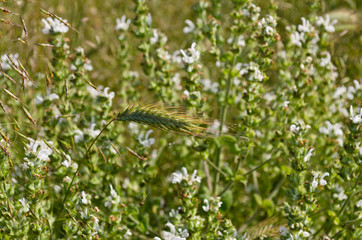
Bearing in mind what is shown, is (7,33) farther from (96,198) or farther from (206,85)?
(206,85)

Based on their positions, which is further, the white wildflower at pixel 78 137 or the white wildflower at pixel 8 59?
the white wildflower at pixel 78 137

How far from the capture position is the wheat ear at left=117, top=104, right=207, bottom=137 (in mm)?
2451

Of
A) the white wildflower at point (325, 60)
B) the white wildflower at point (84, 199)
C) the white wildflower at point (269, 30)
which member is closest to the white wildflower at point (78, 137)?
the white wildflower at point (84, 199)

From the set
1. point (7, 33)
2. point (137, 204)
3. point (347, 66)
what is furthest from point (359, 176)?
point (7, 33)

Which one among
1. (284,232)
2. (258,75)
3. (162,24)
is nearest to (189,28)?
(258,75)

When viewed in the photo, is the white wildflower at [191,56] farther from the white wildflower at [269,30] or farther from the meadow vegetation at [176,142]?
the white wildflower at [269,30]

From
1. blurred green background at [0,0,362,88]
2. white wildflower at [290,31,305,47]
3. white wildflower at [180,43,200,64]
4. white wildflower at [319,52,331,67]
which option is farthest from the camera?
blurred green background at [0,0,362,88]

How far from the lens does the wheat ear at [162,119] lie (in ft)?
8.04

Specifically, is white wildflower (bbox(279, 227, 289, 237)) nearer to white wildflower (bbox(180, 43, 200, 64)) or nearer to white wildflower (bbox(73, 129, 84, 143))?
white wildflower (bbox(180, 43, 200, 64))

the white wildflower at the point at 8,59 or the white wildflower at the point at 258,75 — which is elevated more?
the white wildflower at the point at 258,75

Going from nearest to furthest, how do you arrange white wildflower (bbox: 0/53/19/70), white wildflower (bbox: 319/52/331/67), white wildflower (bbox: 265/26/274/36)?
white wildflower (bbox: 0/53/19/70) → white wildflower (bbox: 265/26/274/36) → white wildflower (bbox: 319/52/331/67)

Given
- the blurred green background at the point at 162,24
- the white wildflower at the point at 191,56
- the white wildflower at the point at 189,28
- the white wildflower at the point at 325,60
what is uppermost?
the blurred green background at the point at 162,24

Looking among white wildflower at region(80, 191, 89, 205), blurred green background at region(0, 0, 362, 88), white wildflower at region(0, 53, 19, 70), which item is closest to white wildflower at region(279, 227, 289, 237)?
white wildflower at region(80, 191, 89, 205)

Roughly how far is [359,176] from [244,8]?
5.11 ft
